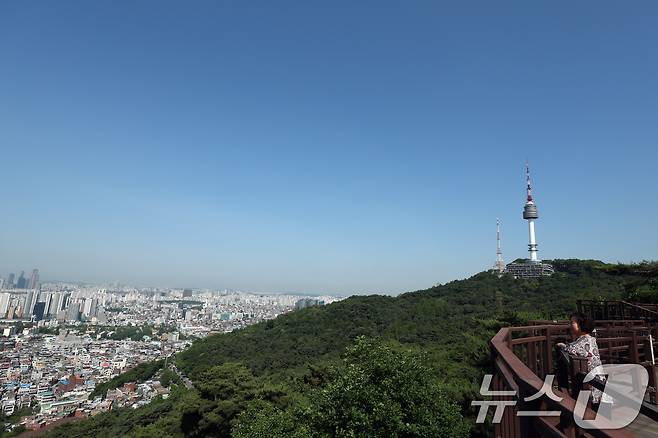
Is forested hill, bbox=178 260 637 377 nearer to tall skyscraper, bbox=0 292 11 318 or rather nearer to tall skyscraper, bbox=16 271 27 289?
tall skyscraper, bbox=0 292 11 318

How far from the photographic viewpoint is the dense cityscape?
3953cm

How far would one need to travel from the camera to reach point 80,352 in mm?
63906

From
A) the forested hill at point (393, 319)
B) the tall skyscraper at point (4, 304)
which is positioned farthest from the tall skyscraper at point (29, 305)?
the forested hill at point (393, 319)

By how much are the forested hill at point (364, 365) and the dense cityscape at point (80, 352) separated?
29.1 ft

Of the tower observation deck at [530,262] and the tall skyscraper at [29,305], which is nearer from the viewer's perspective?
the tower observation deck at [530,262]

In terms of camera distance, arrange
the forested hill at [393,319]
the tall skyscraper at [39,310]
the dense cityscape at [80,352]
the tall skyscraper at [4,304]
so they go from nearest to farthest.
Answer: the forested hill at [393,319] < the dense cityscape at [80,352] < the tall skyscraper at [4,304] < the tall skyscraper at [39,310]

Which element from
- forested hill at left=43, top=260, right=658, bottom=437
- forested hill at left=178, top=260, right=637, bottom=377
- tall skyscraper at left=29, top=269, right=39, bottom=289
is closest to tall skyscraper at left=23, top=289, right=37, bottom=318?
tall skyscraper at left=29, top=269, right=39, bottom=289

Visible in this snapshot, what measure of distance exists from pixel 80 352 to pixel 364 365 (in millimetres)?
73238

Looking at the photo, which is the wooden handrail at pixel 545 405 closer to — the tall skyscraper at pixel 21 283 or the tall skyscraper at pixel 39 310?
the tall skyscraper at pixel 39 310

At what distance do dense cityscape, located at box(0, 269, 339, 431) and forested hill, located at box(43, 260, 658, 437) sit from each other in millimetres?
8863

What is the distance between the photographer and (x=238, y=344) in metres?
46.8

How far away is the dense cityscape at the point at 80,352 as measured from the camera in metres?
39.5

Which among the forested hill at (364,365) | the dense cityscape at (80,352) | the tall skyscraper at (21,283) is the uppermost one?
the forested hill at (364,365)

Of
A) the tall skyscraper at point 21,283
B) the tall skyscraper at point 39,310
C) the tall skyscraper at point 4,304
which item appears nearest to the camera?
the tall skyscraper at point 4,304
